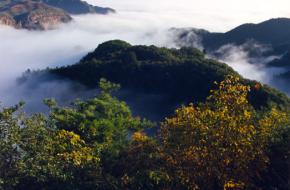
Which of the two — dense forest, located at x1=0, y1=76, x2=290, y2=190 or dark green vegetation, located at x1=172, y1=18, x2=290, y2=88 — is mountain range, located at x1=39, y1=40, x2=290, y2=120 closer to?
dense forest, located at x1=0, y1=76, x2=290, y2=190

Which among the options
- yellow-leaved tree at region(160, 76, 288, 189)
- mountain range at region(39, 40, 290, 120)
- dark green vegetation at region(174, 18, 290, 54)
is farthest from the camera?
dark green vegetation at region(174, 18, 290, 54)

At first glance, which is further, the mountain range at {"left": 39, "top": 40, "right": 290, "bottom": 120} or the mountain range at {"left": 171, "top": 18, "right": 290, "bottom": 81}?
the mountain range at {"left": 171, "top": 18, "right": 290, "bottom": 81}

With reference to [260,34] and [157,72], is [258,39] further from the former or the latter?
[157,72]

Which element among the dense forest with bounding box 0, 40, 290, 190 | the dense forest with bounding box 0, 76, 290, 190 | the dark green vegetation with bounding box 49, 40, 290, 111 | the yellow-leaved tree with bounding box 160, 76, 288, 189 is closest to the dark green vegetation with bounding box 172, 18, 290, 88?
the dark green vegetation with bounding box 49, 40, 290, 111

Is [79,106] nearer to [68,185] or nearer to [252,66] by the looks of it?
[68,185]

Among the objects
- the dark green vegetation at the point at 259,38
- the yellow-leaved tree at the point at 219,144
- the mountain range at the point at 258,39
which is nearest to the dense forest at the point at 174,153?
the yellow-leaved tree at the point at 219,144
